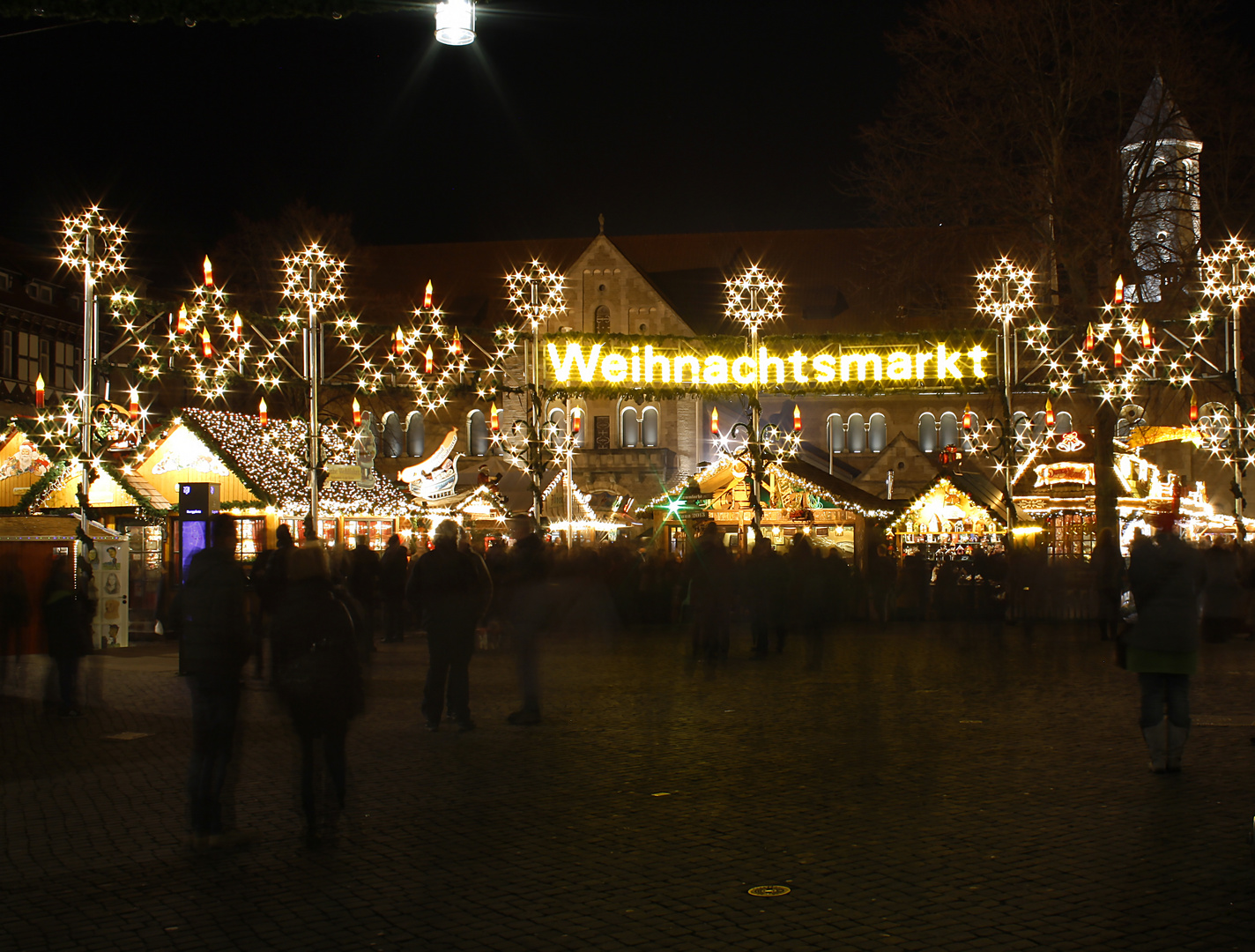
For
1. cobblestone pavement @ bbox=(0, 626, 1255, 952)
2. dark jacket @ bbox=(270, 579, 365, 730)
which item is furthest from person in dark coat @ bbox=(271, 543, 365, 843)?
cobblestone pavement @ bbox=(0, 626, 1255, 952)

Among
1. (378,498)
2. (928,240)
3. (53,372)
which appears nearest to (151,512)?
(378,498)

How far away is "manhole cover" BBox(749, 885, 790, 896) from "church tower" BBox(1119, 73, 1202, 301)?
2187 cm

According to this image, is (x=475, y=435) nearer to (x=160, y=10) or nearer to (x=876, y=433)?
(x=876, y=433)

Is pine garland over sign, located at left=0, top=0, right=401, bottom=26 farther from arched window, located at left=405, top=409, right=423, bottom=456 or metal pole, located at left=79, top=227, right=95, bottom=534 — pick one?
arched window, located at left=405, top=409, right=423, bottom=456

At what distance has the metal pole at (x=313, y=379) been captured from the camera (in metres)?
18.5

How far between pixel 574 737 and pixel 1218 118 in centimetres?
2047

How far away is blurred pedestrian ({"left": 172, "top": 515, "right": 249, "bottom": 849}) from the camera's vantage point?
6.39 m

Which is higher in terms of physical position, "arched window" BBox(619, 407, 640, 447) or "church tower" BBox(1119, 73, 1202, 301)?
"church tower" BBox(1119, 73, 1202, 301)

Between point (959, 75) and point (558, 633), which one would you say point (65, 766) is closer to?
point (558, 633)

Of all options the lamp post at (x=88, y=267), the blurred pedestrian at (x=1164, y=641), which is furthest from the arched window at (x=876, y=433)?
the blurred pedestrian at (x=1164, y=641)

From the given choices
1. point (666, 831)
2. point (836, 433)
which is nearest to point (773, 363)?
point (666, 831)

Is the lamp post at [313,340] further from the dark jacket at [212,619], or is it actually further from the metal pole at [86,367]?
the dark jacket at [212,619]

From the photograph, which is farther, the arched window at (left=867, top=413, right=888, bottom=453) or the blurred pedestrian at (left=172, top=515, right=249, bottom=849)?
the arched window at (left=867, top=413, right=888, bottom=453)

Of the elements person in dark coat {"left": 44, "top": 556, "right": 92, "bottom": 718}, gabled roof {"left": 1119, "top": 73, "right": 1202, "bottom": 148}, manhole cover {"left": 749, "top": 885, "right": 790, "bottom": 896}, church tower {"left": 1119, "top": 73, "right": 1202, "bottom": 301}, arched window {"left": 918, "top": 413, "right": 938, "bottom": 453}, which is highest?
gabled roof {"left": 1119, "top": 73, "right": 1202, "bottom": 148}
